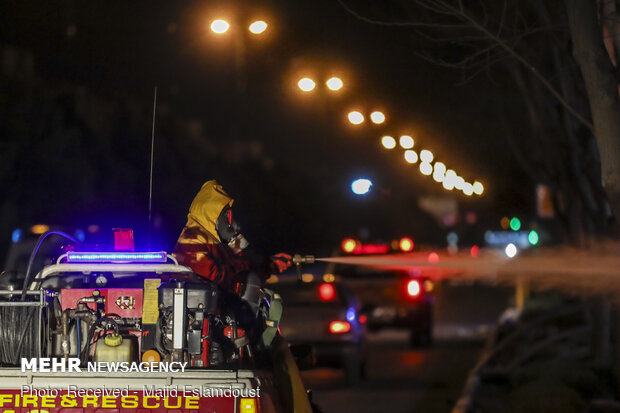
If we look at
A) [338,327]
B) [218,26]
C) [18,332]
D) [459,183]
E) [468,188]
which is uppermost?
[218,26]

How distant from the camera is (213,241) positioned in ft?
20.9

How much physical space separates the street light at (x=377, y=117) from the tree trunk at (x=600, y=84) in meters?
5.43

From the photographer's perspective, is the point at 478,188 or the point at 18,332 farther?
the point at 478,188

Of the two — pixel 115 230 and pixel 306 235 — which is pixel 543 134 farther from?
pixel 306 235

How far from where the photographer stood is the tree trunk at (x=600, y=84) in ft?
26.6

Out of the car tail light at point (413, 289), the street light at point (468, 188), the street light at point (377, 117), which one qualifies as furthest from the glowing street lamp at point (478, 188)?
the street light at point (377, 117)

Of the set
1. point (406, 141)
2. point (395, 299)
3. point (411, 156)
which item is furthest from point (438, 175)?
point (406, 141)

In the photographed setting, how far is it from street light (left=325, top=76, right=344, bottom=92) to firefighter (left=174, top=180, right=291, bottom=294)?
21.5 feet

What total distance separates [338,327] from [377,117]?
11.7 ft

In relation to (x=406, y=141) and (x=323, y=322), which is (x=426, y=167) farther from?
(x=323, y=322)

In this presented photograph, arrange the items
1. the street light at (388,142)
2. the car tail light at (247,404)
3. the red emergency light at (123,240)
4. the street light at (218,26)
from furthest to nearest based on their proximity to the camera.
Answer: the street light at (388,142)
the street light at (218,26)
the red emergency light at (123,240)
the car tail light at (247,404)

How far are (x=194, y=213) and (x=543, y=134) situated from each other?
35.0 feet

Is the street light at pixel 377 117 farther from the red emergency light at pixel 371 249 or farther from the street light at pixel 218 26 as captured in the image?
the red emergency light at pixel 371 249

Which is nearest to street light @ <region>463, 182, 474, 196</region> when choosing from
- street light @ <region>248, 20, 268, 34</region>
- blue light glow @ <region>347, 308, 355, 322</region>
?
blue light glow @ <region>347, 308, 355, 322</region>
